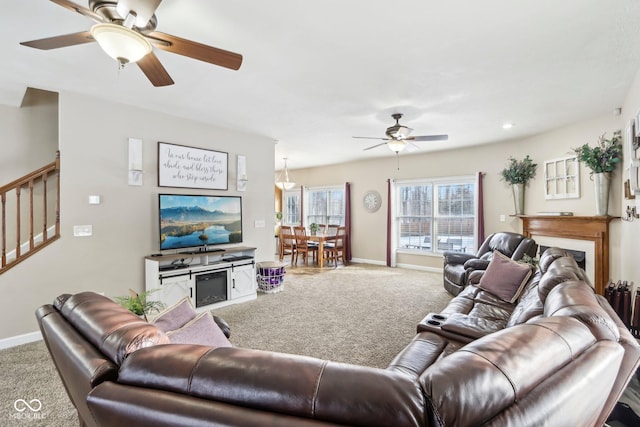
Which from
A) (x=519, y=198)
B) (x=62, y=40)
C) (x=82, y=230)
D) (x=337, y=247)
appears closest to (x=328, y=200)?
(x=337, y=247)

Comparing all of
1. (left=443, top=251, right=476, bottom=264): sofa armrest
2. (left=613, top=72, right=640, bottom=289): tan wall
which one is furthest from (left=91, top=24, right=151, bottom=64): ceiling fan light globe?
(left=443, top=251, right=476, bottom=264): sofa armrest

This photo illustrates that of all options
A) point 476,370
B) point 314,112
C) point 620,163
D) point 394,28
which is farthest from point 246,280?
point 620,163

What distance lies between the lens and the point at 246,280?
4570 mm

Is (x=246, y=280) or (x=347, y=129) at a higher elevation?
(x=347, y=129)

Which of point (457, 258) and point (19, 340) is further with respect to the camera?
point (457, 258)

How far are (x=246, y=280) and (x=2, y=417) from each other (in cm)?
279

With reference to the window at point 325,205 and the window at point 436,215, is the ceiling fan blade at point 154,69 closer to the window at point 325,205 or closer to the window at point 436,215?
the window at point 436,215

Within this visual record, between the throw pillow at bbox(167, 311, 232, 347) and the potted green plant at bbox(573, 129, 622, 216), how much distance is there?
4.84 metres

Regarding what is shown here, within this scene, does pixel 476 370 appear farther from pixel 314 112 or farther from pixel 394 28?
pixel 314 112

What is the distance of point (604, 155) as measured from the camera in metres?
3.88

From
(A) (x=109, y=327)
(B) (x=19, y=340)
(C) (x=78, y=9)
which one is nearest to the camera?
(A) (x=109, y=327)

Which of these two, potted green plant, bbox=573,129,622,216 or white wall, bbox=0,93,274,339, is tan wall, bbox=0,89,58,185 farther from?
potted green plant, bbox=573,129,622,216

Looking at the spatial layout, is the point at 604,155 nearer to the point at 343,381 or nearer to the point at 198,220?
the point at 343,381

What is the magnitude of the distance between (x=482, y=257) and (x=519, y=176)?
170 centimetres
